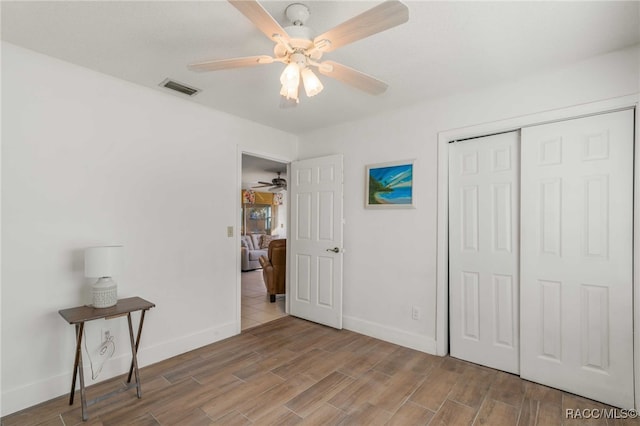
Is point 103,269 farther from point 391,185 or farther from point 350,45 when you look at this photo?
point 391,185

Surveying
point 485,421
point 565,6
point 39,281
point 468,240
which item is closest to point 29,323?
point 39,281

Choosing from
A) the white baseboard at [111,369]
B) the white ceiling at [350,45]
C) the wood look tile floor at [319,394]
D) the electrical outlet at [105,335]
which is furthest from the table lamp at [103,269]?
the white ceiling at [350,45]

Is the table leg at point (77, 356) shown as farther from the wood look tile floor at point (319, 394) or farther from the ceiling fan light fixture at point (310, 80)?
the ceiling fan light fixture at point (310, 80)

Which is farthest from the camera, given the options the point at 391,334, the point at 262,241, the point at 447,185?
the point at 262,241

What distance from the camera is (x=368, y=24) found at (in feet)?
4.51

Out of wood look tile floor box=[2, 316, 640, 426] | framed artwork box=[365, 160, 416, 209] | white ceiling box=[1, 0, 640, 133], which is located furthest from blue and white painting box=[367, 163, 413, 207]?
wood look tile floor box=[2, 316, 640, 426]

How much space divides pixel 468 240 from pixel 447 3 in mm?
1946

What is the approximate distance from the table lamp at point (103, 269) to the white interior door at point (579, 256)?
313cm

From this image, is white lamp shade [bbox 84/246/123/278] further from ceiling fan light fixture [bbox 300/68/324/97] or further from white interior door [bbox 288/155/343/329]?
white interior door [bbox 288/155/343/329]

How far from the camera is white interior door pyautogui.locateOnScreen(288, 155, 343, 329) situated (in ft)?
12.0

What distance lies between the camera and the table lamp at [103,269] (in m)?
2.17

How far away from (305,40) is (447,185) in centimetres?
199

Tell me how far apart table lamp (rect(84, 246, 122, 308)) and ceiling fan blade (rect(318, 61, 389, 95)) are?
1.89 m

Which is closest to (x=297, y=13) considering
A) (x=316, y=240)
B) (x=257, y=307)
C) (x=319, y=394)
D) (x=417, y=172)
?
(x=417, y=172)
